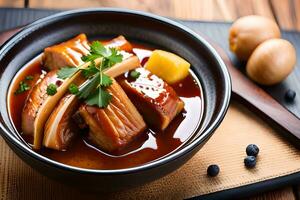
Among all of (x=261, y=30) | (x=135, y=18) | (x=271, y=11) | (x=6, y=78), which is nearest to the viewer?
(x=6, y=78)

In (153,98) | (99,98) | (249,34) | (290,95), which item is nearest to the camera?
(99,98)

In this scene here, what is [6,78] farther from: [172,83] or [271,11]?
[271,11]

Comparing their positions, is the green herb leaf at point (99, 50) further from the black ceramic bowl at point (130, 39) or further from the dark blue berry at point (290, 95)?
the dark blue berry at point (290, 95)

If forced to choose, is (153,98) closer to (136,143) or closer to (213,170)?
(136,143)

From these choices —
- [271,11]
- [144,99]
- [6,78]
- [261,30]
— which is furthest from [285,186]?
[271,11]

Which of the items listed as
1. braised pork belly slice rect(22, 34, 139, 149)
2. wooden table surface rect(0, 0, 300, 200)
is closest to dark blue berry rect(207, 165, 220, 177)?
braised pork belly slice rect(22, 34, 139, 149)

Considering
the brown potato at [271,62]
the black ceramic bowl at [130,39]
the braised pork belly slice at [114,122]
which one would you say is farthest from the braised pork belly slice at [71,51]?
the brown potato at [271,62]

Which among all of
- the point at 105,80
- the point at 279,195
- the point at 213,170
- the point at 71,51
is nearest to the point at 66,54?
the point at 71,51
